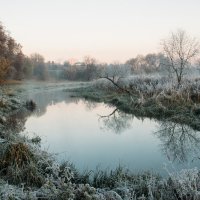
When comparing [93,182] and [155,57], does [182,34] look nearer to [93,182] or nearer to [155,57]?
[93,182]

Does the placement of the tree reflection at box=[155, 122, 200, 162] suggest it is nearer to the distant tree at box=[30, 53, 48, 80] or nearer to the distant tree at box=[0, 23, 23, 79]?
the distant tree at box=[0, 23, 23, 79]

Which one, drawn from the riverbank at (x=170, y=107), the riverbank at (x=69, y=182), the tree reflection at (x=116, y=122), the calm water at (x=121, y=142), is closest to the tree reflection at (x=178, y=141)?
the calm water at (x=121, y=142)

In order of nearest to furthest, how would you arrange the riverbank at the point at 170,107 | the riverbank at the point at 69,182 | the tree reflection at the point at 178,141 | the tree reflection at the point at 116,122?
1. the riverbank at the point at 69,182
2. the tree reflection at the point at 178,141
3. the tree reflection at the point at 116,122
4. the riverbank at the point at 170,107

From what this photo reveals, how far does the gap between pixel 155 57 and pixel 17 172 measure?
88.7 m

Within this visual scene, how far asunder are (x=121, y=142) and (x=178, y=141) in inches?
79.8

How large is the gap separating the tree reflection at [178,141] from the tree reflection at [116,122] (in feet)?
5.55

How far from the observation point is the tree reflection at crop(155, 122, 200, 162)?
10303mm

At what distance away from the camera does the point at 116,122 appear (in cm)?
1759

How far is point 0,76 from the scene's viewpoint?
20562mm

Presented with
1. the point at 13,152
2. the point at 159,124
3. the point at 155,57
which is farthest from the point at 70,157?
the point at 155,57

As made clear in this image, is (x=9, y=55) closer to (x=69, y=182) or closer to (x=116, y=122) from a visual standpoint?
(x=116, y=122)

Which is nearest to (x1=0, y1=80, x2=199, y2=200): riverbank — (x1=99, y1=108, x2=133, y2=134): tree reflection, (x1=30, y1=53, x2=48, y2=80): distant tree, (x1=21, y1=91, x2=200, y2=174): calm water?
(x1=21, y1=91, x2=200, y2=174): calm water

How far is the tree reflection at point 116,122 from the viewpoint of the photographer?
15.6 m

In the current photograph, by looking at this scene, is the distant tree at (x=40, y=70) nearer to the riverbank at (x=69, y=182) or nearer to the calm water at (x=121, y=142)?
the calm water at (x=121, y=142)
